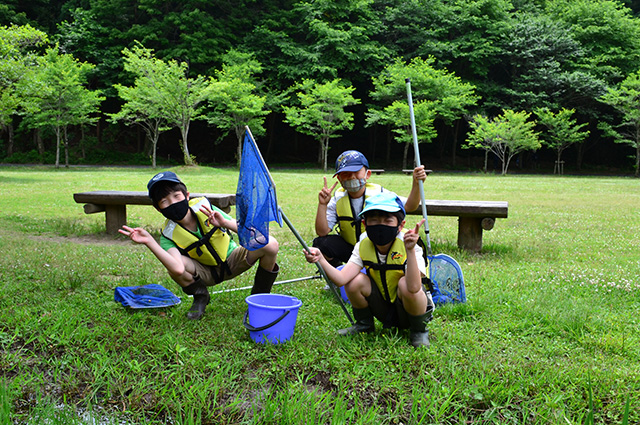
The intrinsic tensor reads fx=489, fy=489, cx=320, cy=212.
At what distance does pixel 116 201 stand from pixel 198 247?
4591mm

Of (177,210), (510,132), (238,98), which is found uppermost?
(238,98)

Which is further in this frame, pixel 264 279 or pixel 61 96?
pixel 61 96

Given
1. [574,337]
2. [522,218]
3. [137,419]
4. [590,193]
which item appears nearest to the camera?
[137,419]

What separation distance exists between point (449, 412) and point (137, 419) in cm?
167

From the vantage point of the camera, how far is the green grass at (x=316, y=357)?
2.65 m

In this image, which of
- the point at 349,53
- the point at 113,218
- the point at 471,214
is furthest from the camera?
the point at 349,53

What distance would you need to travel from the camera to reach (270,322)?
11.2ft

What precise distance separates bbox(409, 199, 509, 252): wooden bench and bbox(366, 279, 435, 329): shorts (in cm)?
291

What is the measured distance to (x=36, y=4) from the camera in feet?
133

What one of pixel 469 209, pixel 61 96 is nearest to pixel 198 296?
pixel 469 209

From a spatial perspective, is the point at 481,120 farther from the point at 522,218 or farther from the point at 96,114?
the point at 96,114

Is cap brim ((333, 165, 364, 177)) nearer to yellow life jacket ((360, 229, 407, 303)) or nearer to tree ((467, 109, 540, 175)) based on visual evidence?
yellow life jacket ((360, 229, 407, 303))

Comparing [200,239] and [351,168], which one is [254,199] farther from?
[351,168]

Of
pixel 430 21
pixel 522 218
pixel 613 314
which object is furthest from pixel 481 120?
pixel 613 314
